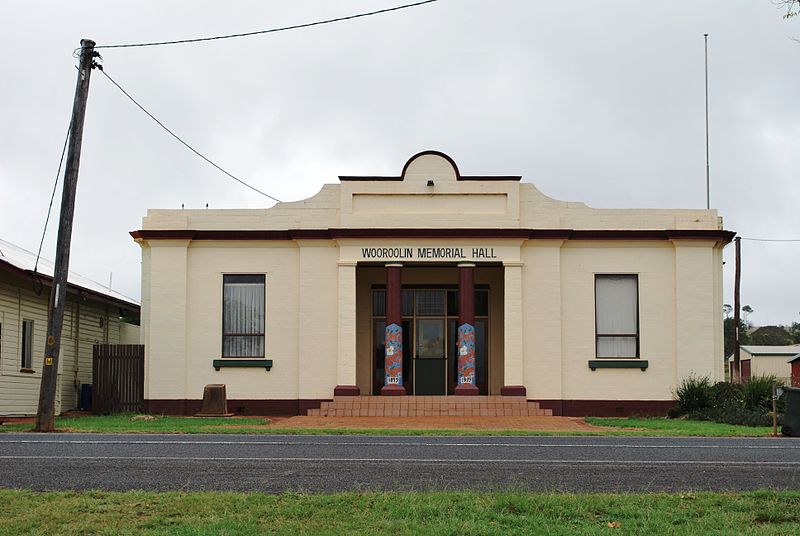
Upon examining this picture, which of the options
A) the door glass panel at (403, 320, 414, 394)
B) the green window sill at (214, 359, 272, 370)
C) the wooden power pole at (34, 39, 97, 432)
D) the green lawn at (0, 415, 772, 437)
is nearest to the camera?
the green lawn at (0, 415, 772, 437)

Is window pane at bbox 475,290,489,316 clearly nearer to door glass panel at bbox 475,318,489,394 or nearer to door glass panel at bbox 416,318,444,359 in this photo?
door glass panel at bbox 475,318,489,394

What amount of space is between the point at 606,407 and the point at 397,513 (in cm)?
1952

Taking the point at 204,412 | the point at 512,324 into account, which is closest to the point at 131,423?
the point at 204,412

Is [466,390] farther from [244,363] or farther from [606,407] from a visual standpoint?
[244,363]

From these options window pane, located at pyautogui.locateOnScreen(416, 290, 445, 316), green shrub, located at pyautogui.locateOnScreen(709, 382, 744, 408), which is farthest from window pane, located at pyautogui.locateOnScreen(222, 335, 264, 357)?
green shrub, located at pyautogui.locateOnScreen(709, 382, 744, 408)

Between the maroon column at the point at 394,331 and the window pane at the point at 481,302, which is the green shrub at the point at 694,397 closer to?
the window pane at the point at 481,302

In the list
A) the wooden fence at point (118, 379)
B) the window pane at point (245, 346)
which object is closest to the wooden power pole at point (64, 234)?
the wooden fence at point (118, 379)

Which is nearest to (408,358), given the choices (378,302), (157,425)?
(378,302)

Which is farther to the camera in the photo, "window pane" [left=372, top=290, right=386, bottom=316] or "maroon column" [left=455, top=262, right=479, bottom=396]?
"window pane" [left=372, top=290, right=386, bottom=316]

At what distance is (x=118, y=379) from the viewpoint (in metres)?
27.7

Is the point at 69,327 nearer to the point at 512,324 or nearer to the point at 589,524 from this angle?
the point at 512,324

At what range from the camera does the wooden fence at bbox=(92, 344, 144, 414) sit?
27453mm

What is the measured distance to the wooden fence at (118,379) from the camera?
2745 cm

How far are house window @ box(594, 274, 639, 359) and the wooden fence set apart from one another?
12.4 m
